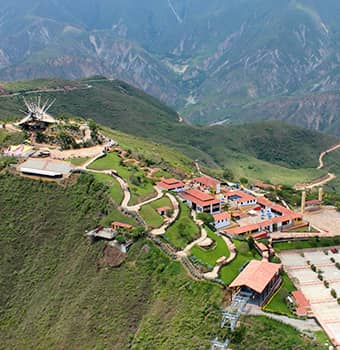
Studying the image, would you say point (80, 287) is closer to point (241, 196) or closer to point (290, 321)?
point (290, 321)

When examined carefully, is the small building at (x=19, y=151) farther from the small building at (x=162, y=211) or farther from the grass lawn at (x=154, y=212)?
the small building at (x=162, y=211)

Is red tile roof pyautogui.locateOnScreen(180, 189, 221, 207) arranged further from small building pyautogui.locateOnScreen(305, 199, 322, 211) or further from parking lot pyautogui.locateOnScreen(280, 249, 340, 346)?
small building pyautogui.locateOnScreen(305, 199, 322, 211)

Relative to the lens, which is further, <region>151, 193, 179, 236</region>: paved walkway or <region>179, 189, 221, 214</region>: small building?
<region>179, 189, 221, 214</region>: small building

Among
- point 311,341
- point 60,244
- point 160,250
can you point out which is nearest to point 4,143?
point 60,244

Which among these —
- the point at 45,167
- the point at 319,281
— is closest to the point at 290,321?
the point at 319,281

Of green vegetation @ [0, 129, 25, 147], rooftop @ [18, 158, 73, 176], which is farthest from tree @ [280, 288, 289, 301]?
green vegetation @ [0, 129, 25, 147]

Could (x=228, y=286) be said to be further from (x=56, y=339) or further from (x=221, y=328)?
(x=56, y=339)

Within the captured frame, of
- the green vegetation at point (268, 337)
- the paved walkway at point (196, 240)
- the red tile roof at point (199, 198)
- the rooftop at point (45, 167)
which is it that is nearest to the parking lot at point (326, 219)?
the red tile roof at point (199, 198)
